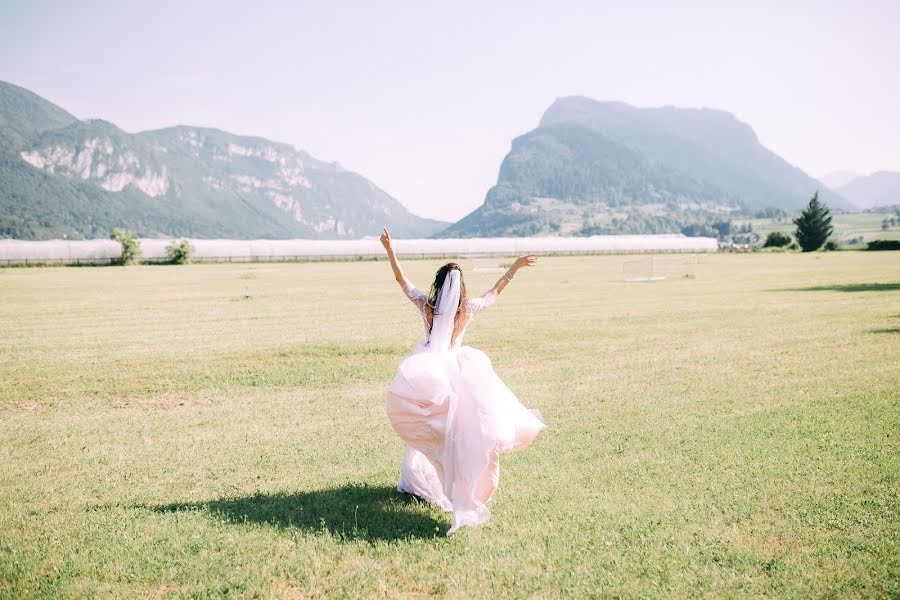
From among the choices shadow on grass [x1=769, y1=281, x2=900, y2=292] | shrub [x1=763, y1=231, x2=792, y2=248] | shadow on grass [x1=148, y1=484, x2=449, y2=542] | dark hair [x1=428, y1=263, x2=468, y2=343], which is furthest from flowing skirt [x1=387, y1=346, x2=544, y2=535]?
shrub [x1=763, y1=231, x2=792, y2=248]

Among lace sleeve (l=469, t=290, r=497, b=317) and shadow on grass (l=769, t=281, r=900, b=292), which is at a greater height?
lace sleeve (l=469, t=290, r=497, b=317)

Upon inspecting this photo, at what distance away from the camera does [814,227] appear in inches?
4070

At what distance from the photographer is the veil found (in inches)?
267

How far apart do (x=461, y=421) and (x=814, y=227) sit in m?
117

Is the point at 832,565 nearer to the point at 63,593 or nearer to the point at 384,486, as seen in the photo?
the point at 384,486

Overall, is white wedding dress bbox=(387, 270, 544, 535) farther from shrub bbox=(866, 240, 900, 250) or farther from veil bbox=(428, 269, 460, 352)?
shrub bbox=(866, 240, 900, 250)

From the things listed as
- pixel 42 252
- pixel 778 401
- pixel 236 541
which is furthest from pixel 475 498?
pixel 42 252

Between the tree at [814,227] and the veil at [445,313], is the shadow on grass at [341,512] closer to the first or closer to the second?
the veil at [445,313]

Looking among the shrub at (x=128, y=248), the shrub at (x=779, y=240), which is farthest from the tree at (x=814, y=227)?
the shrub at (x=128, y=248)

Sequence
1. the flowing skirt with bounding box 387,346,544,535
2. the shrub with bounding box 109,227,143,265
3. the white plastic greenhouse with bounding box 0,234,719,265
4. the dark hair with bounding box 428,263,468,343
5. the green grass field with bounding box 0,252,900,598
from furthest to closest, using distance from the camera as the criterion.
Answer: the shrub with bounding box 109,227,143,265 < the white plastic greenhouse with bounding box 0,234,719,265 < the dark hair with bounding box 428,263,468,343 < the flowing skirt with bounding box 387,346,544,535 < the green grass field with bounding box 0,252,900,598

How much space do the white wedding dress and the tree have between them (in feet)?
374

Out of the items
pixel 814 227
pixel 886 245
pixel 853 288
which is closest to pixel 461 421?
pixel 853 288

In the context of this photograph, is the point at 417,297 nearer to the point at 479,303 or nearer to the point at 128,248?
the point at 479,303

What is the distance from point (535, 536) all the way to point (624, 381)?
25.6ft
